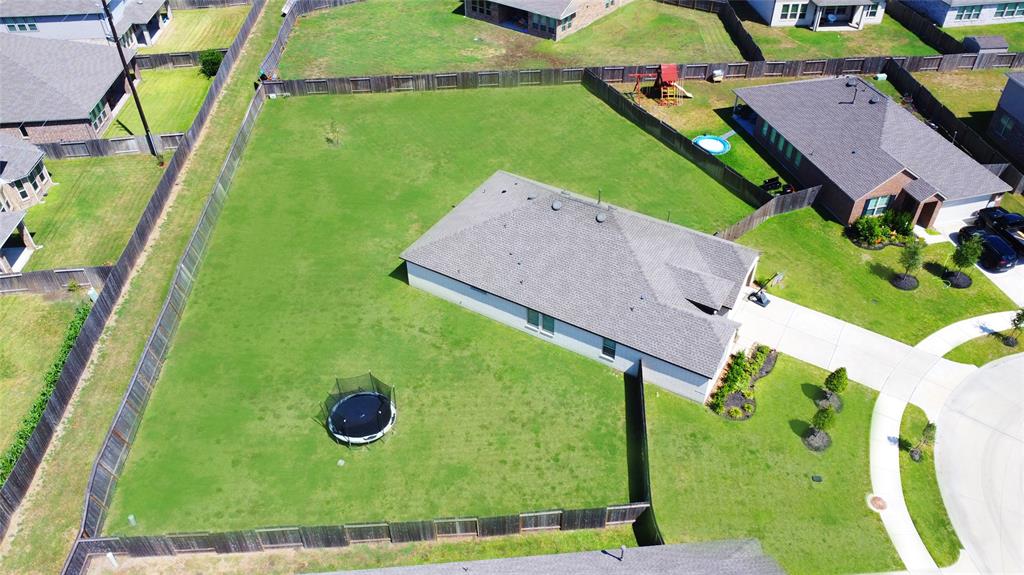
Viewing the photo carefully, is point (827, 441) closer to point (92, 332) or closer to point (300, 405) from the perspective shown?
point (300, 405)

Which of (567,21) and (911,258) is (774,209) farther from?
(567,21)

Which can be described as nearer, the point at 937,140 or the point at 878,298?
the point at 878,298

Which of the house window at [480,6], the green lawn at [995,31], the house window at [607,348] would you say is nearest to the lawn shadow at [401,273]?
the house window at [607,348]

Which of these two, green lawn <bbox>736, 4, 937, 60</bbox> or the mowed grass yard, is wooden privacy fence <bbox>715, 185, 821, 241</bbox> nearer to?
the mowed grass yard

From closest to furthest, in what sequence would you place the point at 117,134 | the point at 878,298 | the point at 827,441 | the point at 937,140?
the point at 827,441, the point at 878,298, the point at 937,140, the point at 117,134

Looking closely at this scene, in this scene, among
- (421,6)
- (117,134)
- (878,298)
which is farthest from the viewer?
(421,6)

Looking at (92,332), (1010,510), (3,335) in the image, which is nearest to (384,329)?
(92,332)
